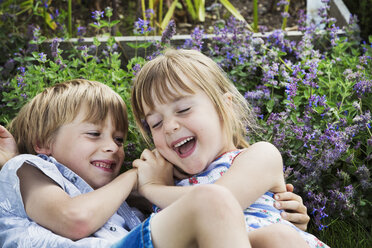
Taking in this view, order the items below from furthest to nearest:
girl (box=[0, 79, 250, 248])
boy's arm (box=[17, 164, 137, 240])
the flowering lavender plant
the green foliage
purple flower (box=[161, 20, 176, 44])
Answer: purple flower (box=[161, 20, 176, 44])
the green foliage
the flowering lavender plant
boy's arm (box=[17, 164, 137, 240])
girl (box=[0, 79, 250, 248])

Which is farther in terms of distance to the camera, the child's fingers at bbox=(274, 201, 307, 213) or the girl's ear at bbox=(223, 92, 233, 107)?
the girl's ear at bbox=(223, 92, 233, 107)

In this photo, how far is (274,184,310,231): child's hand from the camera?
2.43 meters

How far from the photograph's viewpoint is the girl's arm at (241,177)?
224cm

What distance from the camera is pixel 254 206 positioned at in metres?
2.37

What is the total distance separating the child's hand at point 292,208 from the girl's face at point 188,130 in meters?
0.36

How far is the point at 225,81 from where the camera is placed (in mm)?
2723

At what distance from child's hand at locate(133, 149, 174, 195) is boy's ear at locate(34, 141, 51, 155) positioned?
0.41 m

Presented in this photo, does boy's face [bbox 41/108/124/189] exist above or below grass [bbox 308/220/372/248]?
above

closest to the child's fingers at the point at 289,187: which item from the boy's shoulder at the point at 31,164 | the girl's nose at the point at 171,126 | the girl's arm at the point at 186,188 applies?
the girl's arm at the point at 186,188

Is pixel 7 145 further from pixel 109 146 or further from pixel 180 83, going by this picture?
pixel 180 83

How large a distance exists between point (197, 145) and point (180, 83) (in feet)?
0.96

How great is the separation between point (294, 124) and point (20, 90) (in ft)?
5.18

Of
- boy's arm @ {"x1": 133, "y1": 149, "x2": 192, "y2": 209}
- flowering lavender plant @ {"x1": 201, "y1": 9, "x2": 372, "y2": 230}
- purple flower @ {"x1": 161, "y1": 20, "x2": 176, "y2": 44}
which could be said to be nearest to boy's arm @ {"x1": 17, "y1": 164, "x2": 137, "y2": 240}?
boy's arm @ {"x1": 133, "y1": 149, "x2": 192, "y2": 209}

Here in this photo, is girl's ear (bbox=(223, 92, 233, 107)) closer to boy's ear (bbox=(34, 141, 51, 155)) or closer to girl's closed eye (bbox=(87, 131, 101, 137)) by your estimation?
girl's closed eye (bbox=(87, 131, 101, 137))
